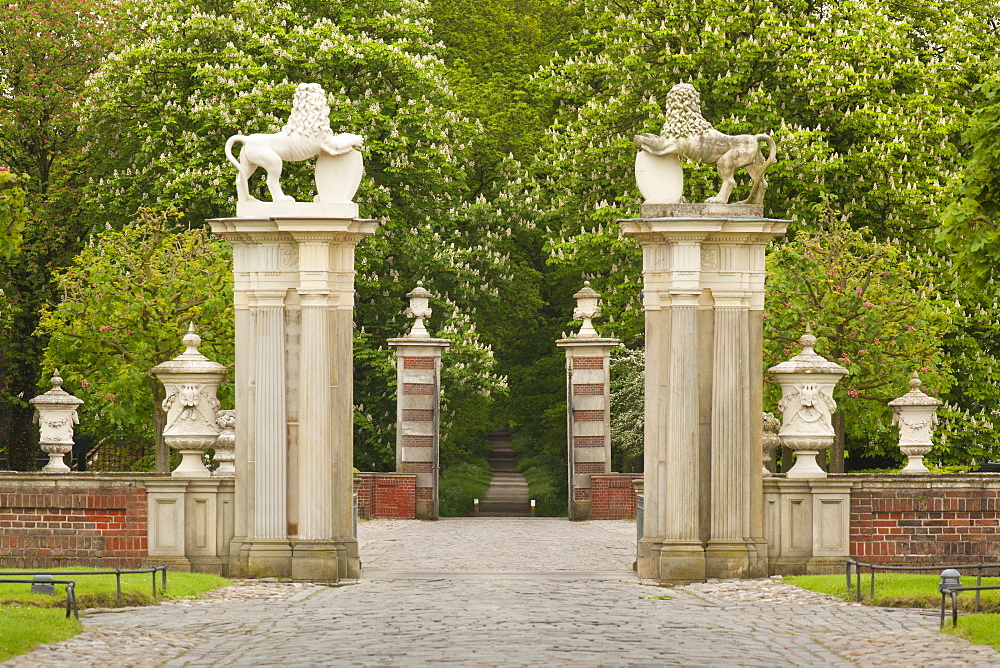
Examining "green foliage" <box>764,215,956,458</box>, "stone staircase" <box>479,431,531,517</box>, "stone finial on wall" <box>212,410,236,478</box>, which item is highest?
"green foliage" <box>764,215,956,458</box>

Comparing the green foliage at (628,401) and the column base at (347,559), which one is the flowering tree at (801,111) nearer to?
the green foliage at (628,401)

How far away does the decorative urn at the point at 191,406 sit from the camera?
1619 cm

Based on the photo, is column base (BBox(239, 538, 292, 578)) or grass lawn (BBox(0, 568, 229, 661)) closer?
grass lawn (BBox(0, 568, 229, 661))

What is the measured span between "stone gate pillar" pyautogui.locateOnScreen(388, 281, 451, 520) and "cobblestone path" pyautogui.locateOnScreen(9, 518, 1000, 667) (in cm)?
1007

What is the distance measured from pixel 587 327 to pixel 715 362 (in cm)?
1181

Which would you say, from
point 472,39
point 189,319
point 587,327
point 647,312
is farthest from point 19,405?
point 647,312

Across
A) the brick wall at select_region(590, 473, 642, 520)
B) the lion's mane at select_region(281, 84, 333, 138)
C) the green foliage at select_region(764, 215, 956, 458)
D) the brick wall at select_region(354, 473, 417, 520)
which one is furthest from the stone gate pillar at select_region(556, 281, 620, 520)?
the lion's mane at select_region(281, 84, 333, 138)

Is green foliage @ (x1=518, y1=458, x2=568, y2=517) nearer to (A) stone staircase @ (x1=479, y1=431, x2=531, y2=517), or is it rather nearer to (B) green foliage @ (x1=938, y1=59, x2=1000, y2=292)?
(A) stone staircase @ (x1=479, y1=431, x2=531, y2=517)

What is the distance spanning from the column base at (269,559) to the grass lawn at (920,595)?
4960mm

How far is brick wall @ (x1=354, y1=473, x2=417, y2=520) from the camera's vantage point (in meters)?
26.6

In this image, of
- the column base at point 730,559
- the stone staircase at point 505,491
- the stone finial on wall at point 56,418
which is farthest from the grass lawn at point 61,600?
the stone staircase at point 505,491

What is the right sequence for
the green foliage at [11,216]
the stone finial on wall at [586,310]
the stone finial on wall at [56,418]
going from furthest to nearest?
the stone finial on wall at [586,310], the stone finial on wall at [56,418], the green foliage at [11,216]

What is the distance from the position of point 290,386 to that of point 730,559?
4.76m

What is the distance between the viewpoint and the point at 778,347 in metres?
→ 24.0
